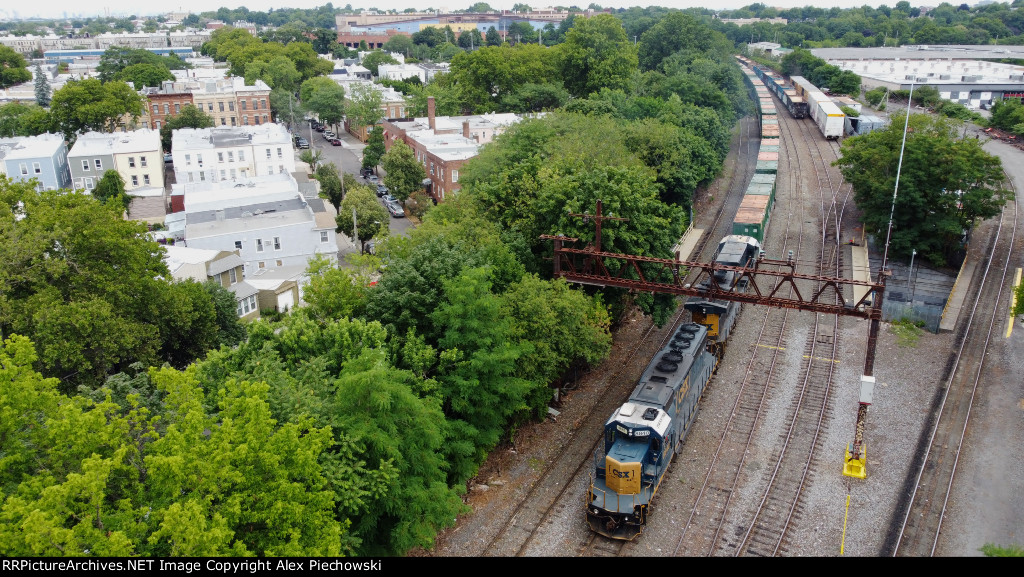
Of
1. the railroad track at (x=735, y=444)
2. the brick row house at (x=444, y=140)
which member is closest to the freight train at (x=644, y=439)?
the railroad track at (x=735, y=444)

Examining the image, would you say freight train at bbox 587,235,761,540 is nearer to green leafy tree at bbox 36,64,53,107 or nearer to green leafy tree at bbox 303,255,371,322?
green leafy tree at bbox 303,255,371,322

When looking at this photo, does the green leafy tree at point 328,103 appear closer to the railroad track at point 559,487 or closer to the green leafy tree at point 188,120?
the green leafy tree at point 188,120

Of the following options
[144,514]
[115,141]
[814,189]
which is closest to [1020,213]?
[814,189]

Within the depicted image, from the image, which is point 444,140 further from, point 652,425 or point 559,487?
point 652,425

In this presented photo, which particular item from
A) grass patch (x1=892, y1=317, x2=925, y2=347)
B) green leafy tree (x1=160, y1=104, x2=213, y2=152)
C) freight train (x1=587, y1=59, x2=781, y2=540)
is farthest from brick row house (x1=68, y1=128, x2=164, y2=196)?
grass patch (x1=892, y1=317, x2=925, y2=347)

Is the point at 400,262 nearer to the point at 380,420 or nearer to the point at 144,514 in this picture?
the point at 380,420

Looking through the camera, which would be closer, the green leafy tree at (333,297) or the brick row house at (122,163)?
the green leafy tree at (333,297)
